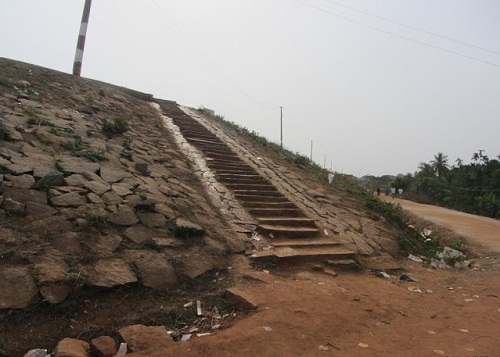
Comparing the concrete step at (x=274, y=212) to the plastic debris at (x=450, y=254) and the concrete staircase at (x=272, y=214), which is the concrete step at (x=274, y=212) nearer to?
the concrete staircase at (x=272, y=214)

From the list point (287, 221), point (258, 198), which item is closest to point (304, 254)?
point (287, 221)

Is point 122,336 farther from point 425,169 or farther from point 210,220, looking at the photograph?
point 425,169

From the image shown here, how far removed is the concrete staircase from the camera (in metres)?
5.08

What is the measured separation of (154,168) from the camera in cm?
647

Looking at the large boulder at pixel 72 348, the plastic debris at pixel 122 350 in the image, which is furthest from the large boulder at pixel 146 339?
the large boulder at pixel 72 348

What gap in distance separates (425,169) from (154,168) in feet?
155

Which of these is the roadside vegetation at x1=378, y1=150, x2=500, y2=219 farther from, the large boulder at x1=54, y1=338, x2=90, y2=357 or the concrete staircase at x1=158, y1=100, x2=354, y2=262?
the large boulder at x1=54, y1=338, x2=90, y2=357

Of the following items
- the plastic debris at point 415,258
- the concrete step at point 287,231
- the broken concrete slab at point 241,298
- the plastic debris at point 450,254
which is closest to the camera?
the broken concrete slab at point 241,298

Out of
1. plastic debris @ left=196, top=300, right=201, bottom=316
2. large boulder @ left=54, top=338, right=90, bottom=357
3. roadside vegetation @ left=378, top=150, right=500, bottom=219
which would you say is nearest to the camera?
large boulder @ left=54, top=338, right=90, bottom=357

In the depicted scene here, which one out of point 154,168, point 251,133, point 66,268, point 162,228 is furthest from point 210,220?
point 251,133

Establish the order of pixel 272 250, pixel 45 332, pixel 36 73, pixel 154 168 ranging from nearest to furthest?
1. pixel 45 332
2. pixel 272 250
3. pixel 154 168
4. pixel 36 73

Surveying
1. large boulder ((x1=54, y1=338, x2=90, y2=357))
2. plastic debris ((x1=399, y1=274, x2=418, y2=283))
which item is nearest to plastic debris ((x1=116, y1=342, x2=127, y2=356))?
large boulder ((x1=54, y1=338, x2=90, y2=357))

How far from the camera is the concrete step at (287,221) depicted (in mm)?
5938

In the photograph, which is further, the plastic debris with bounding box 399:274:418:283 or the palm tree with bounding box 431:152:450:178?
the palm tree with bounding box 431:152:450:178
